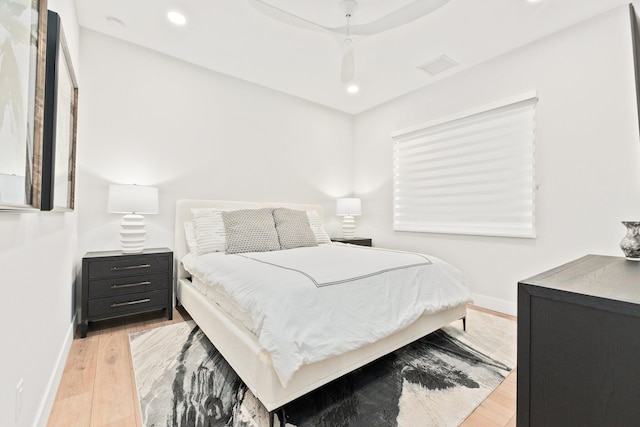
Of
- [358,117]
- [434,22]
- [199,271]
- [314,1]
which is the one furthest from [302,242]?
[358,117]

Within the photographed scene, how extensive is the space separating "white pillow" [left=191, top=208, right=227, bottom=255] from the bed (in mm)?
333

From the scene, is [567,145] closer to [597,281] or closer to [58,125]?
[597,281]

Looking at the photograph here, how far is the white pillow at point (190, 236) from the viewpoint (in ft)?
9.41

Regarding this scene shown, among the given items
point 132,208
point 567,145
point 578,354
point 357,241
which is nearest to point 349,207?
point 357,241

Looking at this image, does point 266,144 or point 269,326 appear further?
point 266,144

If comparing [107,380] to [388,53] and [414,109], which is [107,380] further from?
[414,109]

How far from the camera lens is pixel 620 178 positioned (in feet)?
7.75

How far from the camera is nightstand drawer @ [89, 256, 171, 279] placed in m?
2.44

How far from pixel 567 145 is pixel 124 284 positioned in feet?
13.6

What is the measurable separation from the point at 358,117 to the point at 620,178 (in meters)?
3.33

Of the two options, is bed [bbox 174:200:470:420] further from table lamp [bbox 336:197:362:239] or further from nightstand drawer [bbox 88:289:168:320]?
table lamp [bbox 336:197:362:239]

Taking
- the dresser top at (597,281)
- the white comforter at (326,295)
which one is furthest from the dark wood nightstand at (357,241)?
the dresser top at (597,281)

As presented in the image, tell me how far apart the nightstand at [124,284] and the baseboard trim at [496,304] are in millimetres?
3162

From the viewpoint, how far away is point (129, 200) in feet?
8.58
